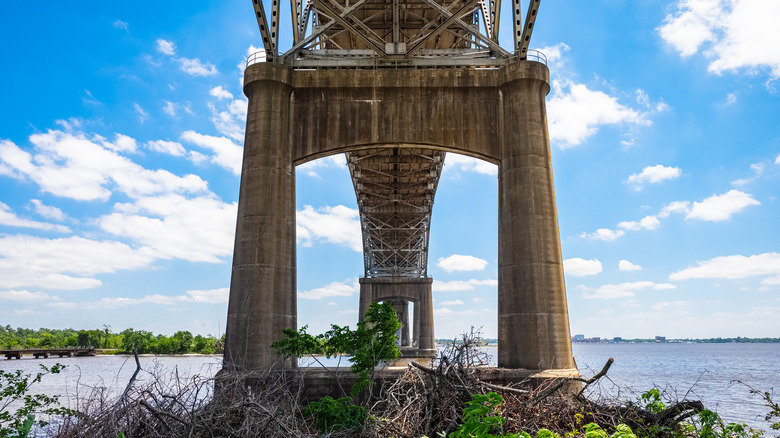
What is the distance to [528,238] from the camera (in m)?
15.0

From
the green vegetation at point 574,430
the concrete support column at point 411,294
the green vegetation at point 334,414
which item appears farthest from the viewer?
the concrete support column at point 411,294

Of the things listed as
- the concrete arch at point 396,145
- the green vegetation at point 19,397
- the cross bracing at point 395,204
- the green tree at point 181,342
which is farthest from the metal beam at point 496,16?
the green tree at point 181,342

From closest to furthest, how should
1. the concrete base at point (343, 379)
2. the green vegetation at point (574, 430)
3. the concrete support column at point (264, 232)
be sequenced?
A: the green vegetation at point (574, 430)
the concrete base at point (343, 379)
the concrete support column at point (264, 232)

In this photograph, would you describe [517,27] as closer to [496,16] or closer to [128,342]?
[496,16]

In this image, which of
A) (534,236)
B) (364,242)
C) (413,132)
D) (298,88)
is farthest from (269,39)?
(364,242)

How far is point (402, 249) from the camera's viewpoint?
53.9 meters

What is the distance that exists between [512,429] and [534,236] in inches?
318

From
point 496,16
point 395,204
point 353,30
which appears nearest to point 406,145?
point 353,30

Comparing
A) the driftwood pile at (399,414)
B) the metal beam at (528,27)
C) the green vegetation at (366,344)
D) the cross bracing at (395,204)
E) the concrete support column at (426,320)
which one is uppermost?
the cross bracing at (395,204)

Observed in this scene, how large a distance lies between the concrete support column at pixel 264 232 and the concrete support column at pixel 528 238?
5.93 metres

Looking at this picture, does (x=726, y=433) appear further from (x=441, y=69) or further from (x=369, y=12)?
(x=369, y=12)

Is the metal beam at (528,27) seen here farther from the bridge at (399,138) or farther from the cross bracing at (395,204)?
the cross bracing at (395,204)

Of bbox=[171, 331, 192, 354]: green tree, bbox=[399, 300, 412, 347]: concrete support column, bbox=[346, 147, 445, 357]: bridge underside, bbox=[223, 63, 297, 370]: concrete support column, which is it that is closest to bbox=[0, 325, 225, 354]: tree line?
bbox=[171, 331, 192, 354]: green tree

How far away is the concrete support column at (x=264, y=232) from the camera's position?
14547 millimetres
